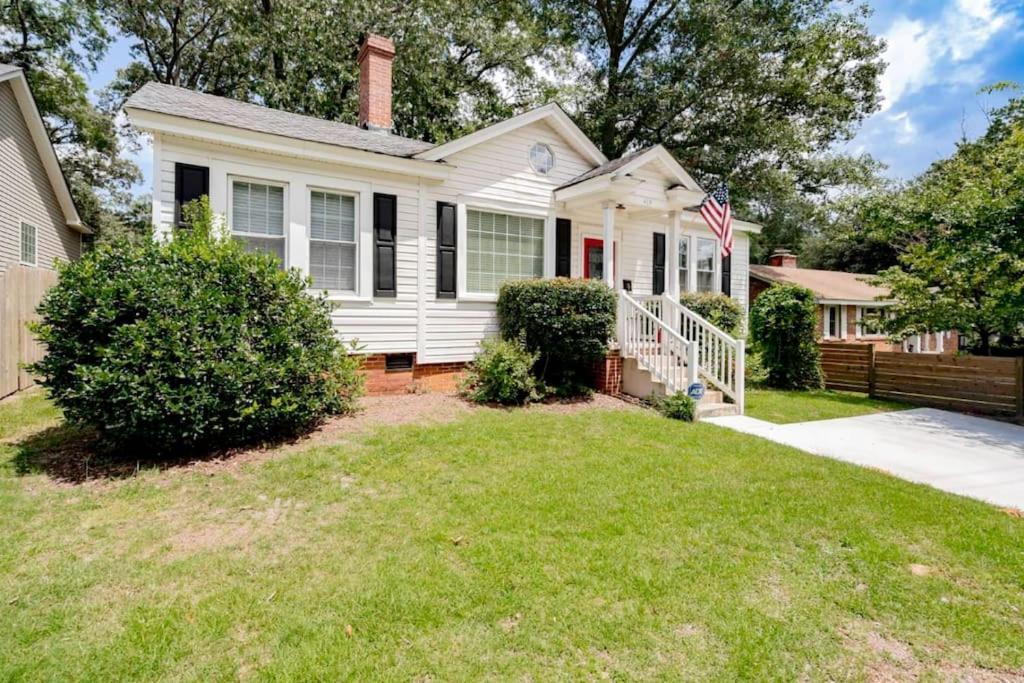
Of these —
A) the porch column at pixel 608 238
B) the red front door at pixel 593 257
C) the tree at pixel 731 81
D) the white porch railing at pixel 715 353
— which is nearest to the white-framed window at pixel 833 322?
the tree at pixel 731 81

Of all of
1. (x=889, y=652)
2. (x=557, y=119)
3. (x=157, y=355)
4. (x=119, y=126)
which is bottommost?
(x=889, y=652)

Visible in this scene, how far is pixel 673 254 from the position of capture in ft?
33.9

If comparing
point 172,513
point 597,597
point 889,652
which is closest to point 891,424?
point 889,652

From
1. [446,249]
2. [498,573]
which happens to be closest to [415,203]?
[446,249]

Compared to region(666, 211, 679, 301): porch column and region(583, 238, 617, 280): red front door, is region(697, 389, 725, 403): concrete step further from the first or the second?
region(583, 238, 617, 280): red front door

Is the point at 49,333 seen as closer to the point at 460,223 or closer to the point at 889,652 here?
the point at 460,223

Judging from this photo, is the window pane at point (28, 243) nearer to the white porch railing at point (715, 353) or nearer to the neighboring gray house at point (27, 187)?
the neighboring gray house at point (27, 187)

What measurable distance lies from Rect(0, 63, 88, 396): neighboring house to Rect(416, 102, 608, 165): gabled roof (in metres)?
6.91

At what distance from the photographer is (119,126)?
905 inches

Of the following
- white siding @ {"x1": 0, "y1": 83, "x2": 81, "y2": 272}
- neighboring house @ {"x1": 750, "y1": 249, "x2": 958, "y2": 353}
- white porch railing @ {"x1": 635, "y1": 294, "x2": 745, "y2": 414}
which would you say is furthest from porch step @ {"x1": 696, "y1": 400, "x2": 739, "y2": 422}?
neighboring house @ {"x1": 750, "y1": 249, "x2": 958, "y2": 353}

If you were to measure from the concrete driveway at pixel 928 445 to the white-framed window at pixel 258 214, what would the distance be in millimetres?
7124

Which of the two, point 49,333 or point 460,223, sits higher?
point 460,223

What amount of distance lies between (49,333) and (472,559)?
15.2ft

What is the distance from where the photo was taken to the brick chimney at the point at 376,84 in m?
10.4
